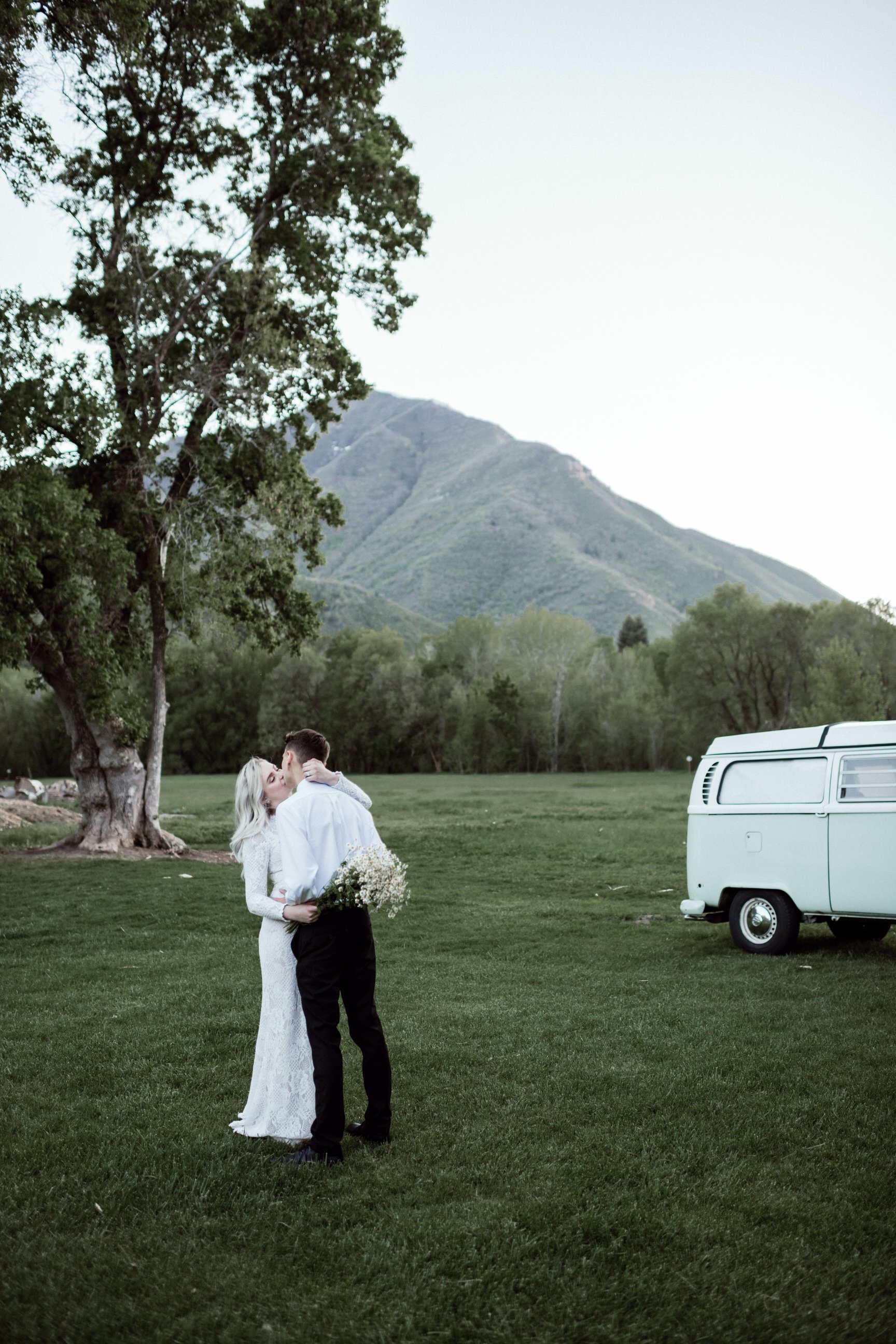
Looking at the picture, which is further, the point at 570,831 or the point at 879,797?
the point at 570,831

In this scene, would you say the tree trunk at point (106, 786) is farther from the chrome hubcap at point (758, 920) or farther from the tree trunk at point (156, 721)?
the chrome hubcap at point (758, 920)

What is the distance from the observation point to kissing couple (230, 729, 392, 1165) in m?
5.43

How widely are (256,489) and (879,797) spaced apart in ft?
51.7

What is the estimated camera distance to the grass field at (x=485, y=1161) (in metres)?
3.98

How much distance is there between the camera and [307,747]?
592 centimetres

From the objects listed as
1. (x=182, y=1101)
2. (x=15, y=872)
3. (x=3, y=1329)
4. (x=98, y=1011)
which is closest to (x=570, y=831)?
(x=15, y=872)

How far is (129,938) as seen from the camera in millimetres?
13000

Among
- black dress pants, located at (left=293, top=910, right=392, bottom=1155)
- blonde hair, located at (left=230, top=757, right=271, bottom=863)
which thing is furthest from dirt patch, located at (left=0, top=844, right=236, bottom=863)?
black dress pants, located at (left=293, top=910, right=392, bottom=1155)

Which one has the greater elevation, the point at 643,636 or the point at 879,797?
the point at 643,636

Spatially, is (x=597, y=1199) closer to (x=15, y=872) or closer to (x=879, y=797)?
(x=879, y=797)

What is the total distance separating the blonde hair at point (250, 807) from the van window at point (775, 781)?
7466 mm

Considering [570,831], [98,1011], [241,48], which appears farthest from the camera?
[570,831]

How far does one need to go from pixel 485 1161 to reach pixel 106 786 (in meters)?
17.6

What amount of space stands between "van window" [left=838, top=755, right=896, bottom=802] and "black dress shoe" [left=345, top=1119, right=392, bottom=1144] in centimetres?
724
